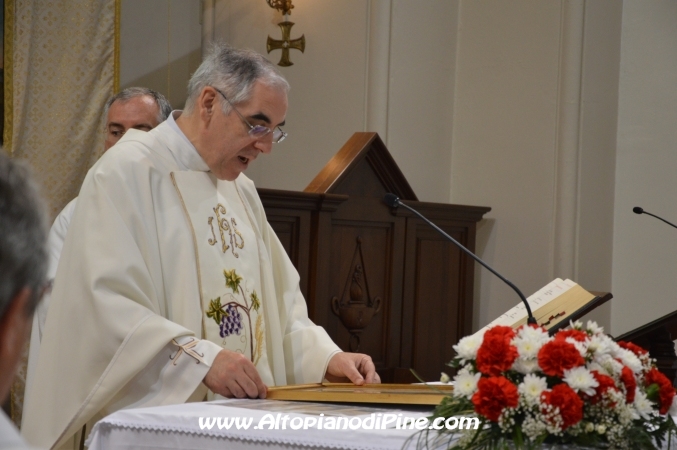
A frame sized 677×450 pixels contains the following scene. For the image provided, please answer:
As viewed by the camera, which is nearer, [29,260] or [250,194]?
[29,260]

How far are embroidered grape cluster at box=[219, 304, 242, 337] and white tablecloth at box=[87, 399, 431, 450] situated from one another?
0.87 m

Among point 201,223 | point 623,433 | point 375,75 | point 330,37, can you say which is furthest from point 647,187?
point 623,433

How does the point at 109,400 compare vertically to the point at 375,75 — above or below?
below

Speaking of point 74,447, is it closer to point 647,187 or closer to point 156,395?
point 156,395

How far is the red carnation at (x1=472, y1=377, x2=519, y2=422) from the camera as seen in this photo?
1735 millimetres

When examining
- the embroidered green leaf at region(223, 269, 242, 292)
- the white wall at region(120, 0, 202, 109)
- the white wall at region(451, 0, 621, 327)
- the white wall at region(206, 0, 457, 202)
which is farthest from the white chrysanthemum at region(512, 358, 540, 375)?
the white wall at region(120, 0, 202, 109)

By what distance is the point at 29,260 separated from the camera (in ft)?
3.01

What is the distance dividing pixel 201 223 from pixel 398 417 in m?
1.38

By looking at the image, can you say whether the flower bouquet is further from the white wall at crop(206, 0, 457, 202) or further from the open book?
the white wall at crop(206, 0, 457, 202)

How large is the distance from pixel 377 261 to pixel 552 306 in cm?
235

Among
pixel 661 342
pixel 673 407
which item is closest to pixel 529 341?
pixel 673 407

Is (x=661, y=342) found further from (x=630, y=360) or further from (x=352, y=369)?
(x=630, y=360)

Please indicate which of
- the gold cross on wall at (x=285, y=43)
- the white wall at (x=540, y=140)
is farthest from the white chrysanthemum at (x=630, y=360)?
the gold cross on wall at (x=285, y=43)

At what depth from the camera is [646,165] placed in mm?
6199
